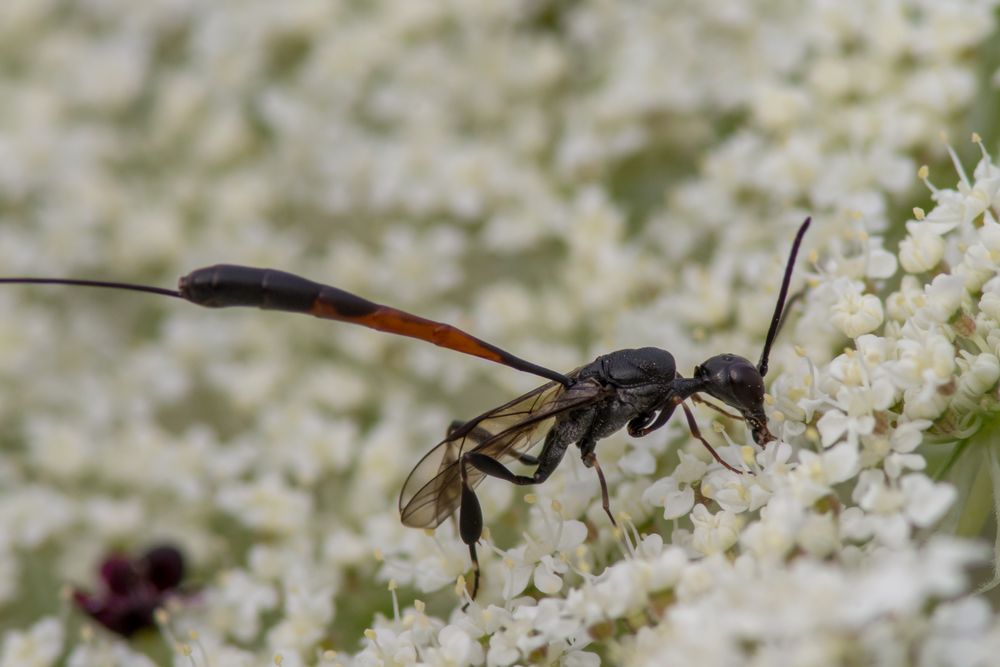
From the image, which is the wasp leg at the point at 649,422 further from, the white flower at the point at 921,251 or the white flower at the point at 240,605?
the white flower at the point at 240,605

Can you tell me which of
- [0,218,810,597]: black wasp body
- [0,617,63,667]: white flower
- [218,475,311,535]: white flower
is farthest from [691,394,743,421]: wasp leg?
[0,617,63,667]: white flower

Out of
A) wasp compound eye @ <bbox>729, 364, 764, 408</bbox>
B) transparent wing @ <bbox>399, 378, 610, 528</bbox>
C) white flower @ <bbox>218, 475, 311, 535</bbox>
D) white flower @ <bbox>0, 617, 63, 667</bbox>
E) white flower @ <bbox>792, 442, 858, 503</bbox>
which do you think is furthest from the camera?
white flower @ <bbox>218, 475, 311, 535</bbox>

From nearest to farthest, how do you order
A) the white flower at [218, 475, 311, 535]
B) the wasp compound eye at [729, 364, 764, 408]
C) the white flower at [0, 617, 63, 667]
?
the wasp compound eye at [729, 364, 764, 408] < the white flower at [0, 617, 63, 667] < the white flower at [218, 475, 311, 535]

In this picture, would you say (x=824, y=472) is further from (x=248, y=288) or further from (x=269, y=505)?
(x=269, y=505)

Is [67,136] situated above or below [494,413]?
above

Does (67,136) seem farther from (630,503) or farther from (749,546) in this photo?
(749,546)

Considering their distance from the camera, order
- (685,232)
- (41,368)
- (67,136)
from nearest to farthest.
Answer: (685,232), (41,368), (67,136)

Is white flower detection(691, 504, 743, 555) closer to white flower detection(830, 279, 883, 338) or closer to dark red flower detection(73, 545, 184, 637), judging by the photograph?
white flower detection(830, 279, 883, 338)

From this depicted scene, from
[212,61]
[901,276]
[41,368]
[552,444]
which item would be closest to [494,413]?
[552,444]
